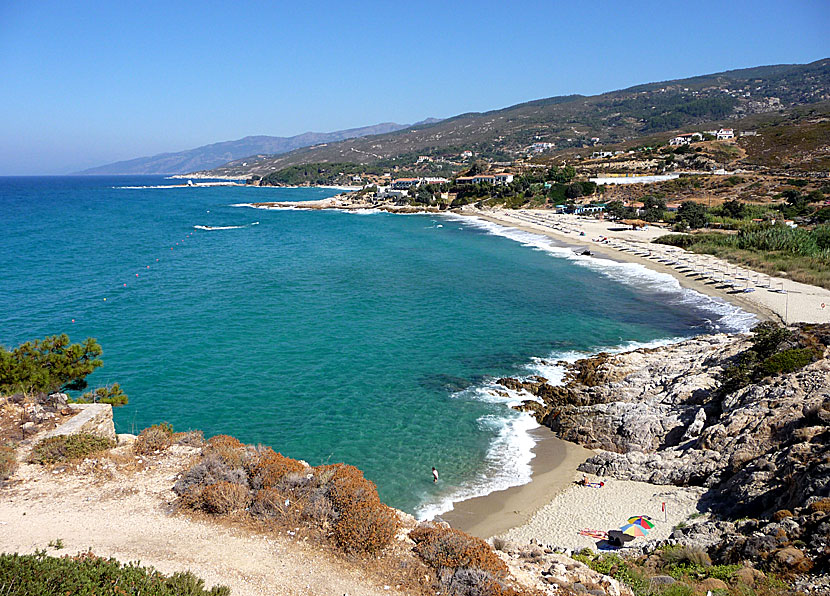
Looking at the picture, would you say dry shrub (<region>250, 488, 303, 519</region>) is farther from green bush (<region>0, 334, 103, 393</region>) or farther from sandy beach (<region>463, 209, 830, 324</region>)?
sandy beach (<region>463, 209, 830, 324</region>)

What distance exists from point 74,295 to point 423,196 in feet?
259

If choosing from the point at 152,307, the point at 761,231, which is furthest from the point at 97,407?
the point at 761,231

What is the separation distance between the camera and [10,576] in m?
6.72

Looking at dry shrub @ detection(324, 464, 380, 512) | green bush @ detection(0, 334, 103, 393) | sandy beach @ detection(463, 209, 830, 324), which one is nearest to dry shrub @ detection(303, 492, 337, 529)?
dry shrub @ detection(324, 464, 380, 512)

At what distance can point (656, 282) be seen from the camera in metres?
38.9

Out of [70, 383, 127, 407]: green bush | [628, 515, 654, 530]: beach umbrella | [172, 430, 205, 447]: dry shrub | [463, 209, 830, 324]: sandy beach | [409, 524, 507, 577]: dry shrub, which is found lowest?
[463, 209, 830, 324]: sandy beach

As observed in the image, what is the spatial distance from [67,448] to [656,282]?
1501 inches

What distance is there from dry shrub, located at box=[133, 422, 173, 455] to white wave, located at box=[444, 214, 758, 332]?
26.4 m

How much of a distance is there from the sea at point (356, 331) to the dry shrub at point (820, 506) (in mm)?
7575

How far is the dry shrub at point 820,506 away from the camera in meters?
8.91

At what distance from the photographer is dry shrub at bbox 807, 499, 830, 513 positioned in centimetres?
891

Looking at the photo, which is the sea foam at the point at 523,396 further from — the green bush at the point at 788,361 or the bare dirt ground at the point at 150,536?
the green bush at the point at 788,361

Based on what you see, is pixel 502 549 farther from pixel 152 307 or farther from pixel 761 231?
pixel 761 231

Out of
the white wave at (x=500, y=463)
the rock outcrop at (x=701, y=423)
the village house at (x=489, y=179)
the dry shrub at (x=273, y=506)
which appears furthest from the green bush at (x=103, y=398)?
the village house at (x=489, y=179)
